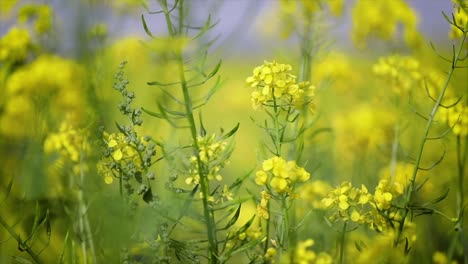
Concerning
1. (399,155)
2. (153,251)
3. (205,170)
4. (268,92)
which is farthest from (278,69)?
(399,155)

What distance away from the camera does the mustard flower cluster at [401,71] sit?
2.42m

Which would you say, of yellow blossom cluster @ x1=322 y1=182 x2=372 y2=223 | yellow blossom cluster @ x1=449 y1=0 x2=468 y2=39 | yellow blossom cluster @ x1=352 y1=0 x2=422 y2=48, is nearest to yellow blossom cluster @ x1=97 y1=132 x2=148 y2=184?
yellow blossom cluster @ x1=322 y1=182 x2=372 y2=223

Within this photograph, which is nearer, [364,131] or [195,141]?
[195,141]

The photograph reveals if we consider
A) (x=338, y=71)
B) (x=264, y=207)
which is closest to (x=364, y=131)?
(x=338, y=71)

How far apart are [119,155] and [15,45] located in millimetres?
1293

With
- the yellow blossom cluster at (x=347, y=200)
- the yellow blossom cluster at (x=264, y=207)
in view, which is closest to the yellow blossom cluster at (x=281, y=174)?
the yellow blossom cluster at (x=264, y=207)

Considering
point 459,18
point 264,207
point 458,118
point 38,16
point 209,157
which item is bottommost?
point 264,207

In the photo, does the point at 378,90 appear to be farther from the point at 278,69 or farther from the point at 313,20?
the point at 278,69

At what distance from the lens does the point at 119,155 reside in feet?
4.79

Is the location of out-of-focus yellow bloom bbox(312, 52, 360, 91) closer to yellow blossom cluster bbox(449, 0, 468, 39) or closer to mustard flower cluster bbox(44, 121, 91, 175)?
yellow blossom cluster bbox(449, 0, 468, 39)

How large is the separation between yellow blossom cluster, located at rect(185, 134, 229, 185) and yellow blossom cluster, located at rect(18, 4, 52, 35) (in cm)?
130

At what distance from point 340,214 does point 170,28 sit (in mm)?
662

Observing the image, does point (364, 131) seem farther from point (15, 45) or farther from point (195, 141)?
point (195, 141)

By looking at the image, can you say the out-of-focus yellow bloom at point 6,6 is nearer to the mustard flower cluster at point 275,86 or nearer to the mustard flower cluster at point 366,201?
the mustard flower cluster at point 275,86
